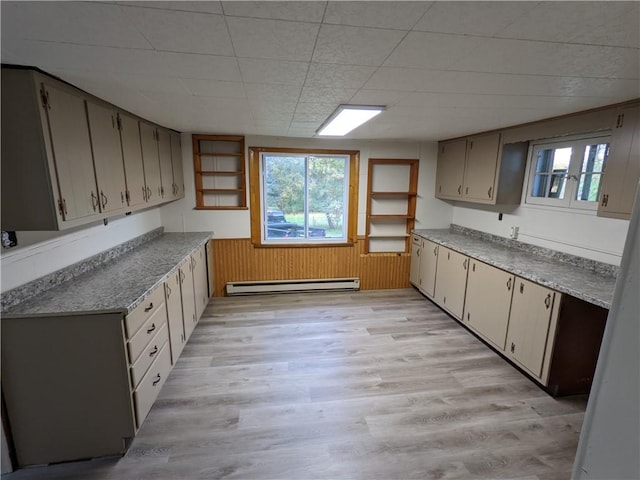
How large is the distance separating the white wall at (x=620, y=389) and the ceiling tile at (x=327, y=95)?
170 centimetres

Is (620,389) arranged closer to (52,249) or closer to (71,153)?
(71,153)

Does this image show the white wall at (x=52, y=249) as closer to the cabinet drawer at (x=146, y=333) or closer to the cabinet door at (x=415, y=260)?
the cabinet drawer at (x=146, y=333)

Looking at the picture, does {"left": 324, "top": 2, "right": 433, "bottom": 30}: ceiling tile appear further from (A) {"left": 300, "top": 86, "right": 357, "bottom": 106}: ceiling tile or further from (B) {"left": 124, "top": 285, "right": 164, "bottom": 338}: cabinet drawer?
(B) {"left": 124, "top": 285, "right": 164, "bottom": 338}: cabinet drawer

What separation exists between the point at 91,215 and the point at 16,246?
401mm

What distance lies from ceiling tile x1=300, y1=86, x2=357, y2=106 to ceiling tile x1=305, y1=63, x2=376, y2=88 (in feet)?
0.26

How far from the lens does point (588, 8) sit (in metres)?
0.99

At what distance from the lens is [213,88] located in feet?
6.18

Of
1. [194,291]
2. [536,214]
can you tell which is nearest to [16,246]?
[194,291]

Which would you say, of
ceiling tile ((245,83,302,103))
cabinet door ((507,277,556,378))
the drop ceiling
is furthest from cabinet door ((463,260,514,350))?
ceiling tile ((245,83,302,103))

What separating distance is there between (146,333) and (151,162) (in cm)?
176

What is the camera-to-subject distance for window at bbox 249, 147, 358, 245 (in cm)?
414

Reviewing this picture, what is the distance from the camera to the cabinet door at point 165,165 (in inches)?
127

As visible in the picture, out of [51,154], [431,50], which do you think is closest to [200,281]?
[51,154]

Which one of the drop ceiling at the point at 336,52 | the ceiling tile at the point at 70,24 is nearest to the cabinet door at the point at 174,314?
the drop ceiling at the point at 336,52
